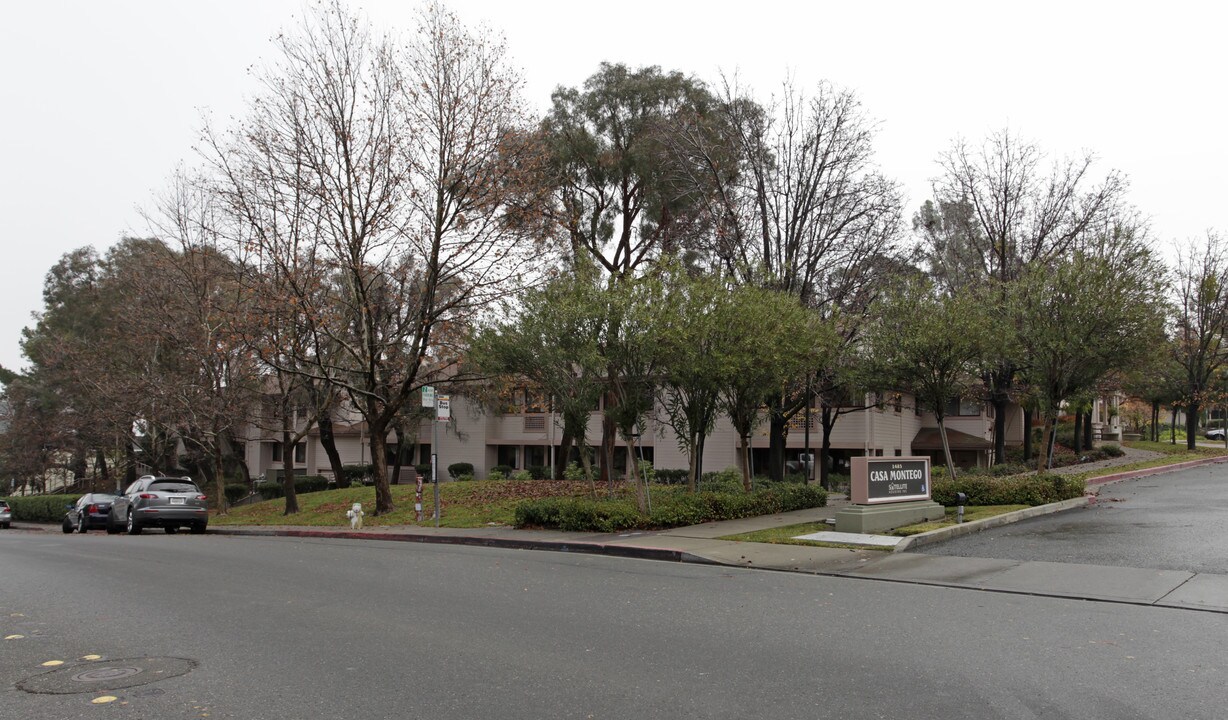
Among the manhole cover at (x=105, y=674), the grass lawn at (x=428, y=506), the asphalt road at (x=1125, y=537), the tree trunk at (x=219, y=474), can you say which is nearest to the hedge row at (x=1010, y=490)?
the asphalt road at (x=1125, y=537)

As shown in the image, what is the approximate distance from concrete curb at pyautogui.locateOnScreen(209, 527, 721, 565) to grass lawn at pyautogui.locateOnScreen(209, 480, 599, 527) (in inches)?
58.5

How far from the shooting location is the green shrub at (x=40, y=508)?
139 feet

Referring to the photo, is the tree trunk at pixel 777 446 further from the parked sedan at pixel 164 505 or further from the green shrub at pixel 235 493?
the green shrub at pixel 235 493

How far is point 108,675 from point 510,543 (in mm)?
9924

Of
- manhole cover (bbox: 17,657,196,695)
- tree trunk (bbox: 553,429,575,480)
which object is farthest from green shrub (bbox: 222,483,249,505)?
manhole cover (bbox: 17,657,196,695)

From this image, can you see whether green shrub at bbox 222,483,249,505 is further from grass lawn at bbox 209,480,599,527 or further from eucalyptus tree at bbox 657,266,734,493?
eucalyptus tree at bbox 657,266,734,493

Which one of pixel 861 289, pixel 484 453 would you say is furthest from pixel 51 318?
pixel 861 289

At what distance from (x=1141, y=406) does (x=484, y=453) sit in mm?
53458

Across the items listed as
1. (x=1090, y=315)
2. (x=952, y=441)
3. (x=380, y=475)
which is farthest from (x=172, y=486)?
(x=952, y=441)

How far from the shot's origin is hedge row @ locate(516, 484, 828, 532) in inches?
658

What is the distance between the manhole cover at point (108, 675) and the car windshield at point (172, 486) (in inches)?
711

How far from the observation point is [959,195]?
31.9m

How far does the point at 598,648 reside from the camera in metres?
6.92

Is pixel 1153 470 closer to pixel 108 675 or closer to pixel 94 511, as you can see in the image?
Result: pixel 108 675
